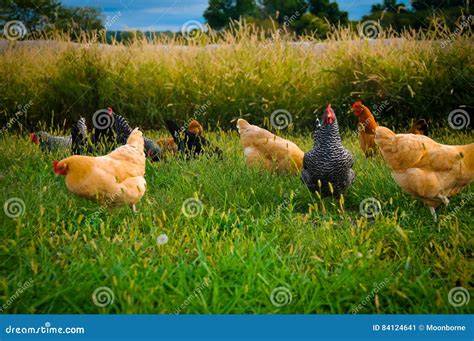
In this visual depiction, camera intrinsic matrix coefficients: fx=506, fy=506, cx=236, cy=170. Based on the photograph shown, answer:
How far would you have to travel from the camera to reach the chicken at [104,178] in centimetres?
262

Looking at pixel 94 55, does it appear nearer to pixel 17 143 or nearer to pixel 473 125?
pixel 17 143

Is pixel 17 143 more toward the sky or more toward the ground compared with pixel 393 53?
more toward the ground

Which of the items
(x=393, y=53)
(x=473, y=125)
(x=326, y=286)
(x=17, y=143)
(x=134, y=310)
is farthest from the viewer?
(x=393, y=53)

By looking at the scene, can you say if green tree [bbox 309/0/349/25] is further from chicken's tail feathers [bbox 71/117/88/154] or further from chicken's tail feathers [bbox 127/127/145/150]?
chicken's tail feathers [bbox 127/127/145/150]

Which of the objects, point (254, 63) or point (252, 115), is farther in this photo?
point (254, 63)

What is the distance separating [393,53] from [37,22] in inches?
152

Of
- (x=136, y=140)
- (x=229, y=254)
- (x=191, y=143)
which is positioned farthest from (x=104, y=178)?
(x=191, y=143)

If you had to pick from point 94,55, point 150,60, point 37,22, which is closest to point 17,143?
point 37,22

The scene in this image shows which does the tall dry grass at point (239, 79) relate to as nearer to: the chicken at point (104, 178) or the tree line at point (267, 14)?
the tree line at point (267, 14)

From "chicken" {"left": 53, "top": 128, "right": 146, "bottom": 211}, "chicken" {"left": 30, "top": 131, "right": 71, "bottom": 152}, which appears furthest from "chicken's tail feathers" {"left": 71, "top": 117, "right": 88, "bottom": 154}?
"chicken" {"left": 53, "top": 128, "right": 146, "bottom": 211}

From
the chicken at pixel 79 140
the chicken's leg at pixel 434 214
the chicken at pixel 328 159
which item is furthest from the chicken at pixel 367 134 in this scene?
the chicken at pixel 79 140

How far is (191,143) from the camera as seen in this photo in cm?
406

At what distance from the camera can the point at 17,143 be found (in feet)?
13.7

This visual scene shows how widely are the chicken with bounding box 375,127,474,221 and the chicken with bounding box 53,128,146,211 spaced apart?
55.9 inches
